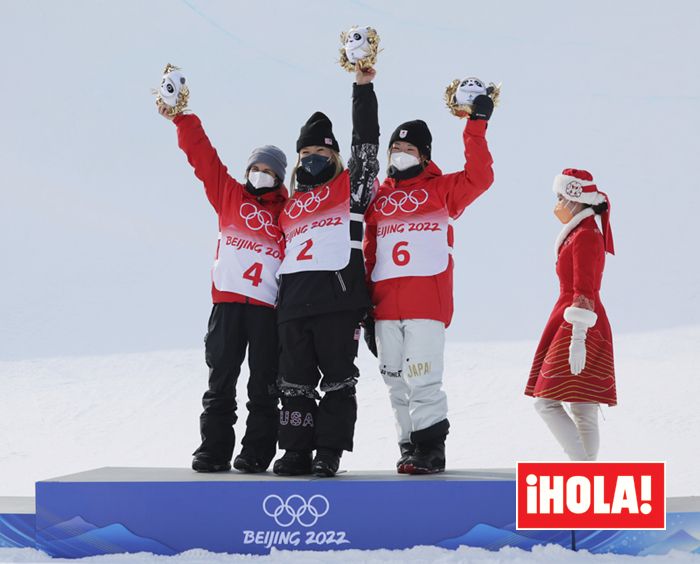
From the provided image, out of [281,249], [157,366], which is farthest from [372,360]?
[281,249]

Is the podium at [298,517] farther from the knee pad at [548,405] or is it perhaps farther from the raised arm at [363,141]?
the raised arm at [363,141]

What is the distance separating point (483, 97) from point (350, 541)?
1.73 m

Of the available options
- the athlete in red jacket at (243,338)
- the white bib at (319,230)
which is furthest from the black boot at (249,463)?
the white bib at (319,230)

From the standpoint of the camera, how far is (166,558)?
10.2ft

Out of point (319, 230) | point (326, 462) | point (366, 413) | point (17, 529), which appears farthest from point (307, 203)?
point (366, 413)

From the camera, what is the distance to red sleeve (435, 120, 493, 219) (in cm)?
362

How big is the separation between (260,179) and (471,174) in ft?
2.81

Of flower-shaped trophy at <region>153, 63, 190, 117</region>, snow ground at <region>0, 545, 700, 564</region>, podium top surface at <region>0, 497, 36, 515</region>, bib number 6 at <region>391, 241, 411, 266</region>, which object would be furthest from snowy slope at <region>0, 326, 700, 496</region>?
flower-shaped trophy at <region>153, 63, 190, 117</region>

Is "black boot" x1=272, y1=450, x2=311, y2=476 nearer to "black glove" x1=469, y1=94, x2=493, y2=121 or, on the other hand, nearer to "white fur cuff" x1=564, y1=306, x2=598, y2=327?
"white fur cuff" x1=564, y1=306, x2=598, y2=327

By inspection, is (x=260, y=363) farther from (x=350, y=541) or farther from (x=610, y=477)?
(x=610, y=477)

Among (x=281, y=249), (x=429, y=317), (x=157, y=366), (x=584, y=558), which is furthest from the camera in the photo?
(x=157, y=366)

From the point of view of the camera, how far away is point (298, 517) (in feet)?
10.3

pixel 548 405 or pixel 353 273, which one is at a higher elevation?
pixel 353 273

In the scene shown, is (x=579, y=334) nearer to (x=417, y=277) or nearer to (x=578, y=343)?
(x=578, y=343)
